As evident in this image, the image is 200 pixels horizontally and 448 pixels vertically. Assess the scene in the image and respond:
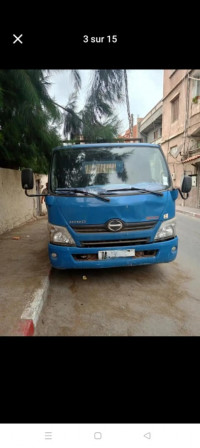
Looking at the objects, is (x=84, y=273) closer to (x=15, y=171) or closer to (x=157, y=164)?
(x=157, y=164)

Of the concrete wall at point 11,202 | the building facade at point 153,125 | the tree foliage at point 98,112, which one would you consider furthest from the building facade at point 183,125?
the concrete wall at point 11,202

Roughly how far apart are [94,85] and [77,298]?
3285mm

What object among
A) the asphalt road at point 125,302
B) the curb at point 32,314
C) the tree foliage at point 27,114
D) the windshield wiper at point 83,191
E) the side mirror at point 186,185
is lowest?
the asphalt road at point 125,302

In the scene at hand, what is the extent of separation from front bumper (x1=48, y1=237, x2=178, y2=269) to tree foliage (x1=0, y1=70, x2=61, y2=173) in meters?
2.24

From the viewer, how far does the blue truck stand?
2.76 meters

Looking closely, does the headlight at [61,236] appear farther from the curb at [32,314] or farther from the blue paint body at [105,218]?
the curb at [32,314]

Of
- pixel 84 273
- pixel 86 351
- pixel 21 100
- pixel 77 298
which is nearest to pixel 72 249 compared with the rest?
pixel 77 298

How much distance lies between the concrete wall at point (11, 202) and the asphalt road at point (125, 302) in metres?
3.89

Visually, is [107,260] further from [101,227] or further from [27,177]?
[27,177]

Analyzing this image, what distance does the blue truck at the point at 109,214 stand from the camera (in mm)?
2756

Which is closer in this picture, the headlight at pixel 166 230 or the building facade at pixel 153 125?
the headlight at pixel 166 230

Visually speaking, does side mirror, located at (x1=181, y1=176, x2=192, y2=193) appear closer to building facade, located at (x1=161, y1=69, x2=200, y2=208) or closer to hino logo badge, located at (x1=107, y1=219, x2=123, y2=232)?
hino logo badge, located at (x1=107, y1=219, x2=123, y2=232)

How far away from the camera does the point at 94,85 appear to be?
11.6ft
